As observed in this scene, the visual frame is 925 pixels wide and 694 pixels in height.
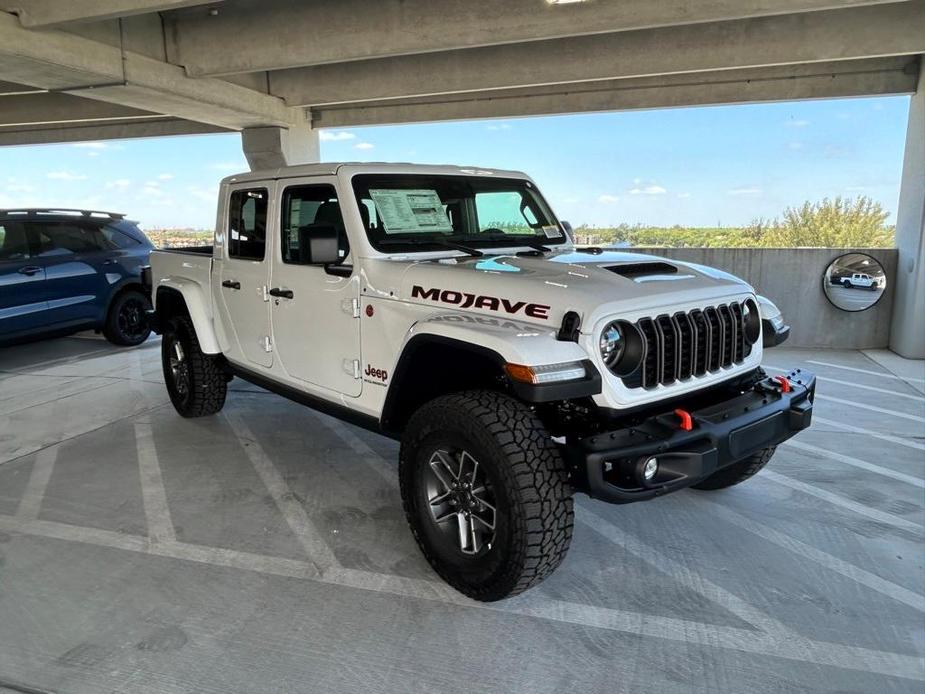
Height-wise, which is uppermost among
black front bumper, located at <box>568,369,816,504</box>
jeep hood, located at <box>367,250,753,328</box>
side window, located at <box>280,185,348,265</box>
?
side window, located at <box>280,185,348,265</box>

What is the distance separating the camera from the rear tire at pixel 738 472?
3.53 meters

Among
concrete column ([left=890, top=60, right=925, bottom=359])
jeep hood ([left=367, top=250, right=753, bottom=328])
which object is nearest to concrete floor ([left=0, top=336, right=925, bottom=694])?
jeep hood ([left=367, top=250, right=753, bottom=328])

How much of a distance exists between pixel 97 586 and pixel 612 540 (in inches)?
98.2

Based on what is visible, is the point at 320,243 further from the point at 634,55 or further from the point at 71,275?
the point at 634,55

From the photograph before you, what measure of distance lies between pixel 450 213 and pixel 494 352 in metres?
1.48

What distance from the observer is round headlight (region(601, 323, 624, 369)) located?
261 cm

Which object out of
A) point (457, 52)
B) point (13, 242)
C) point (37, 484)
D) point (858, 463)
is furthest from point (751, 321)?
point (457, 52)

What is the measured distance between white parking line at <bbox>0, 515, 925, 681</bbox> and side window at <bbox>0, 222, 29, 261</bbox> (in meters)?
4.99

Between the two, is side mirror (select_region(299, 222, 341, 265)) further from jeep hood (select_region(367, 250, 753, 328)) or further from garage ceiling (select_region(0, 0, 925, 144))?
garage ceiling (select_region(0, 0, 925, 144))

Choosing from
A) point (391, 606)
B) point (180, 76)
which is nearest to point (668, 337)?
point (391, 606)

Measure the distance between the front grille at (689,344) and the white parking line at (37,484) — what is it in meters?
3.46

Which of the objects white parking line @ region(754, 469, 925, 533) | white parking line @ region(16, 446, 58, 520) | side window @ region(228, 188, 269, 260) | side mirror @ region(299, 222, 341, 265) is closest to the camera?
side mirror @ region(299, 222, 341, 265)

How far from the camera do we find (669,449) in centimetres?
247

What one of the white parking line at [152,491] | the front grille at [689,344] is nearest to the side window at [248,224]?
the white parking line at [152,491]
